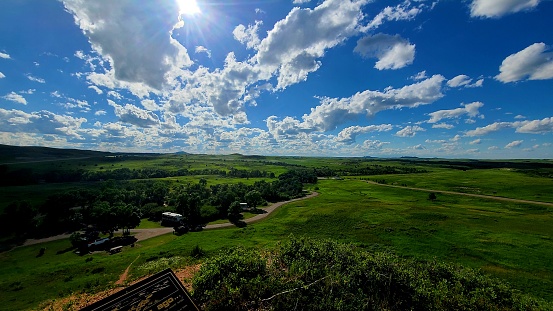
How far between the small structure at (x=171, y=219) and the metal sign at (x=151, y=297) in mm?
74861

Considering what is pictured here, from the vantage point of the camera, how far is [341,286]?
67.4ft

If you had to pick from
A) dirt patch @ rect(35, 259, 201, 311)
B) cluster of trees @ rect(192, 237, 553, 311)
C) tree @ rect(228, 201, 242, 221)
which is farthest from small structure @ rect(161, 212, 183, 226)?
cluster of trees @ rect(192, 237, 553, 311)

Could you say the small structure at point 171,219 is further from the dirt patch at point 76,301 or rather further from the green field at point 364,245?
the dirt patch at point 76,301

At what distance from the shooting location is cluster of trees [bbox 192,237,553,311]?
1941cm

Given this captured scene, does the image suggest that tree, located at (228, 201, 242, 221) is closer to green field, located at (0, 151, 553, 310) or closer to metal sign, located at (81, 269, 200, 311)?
green field, located at (0, 151, 553, 310)

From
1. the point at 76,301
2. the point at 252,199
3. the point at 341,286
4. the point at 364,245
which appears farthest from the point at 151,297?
the point at 252,199

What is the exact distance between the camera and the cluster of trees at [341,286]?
764 inches

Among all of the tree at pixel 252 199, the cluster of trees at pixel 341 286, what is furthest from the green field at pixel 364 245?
the cluster of trees at pixel 341 286

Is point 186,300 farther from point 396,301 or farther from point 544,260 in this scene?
point 544,260

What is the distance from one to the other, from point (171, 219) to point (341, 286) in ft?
263

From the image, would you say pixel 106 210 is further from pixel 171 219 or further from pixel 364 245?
pixel 364 245

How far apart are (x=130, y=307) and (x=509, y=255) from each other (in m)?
65.9

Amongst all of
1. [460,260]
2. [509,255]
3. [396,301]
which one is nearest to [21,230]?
[396,301]

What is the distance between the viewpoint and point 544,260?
44688mm
